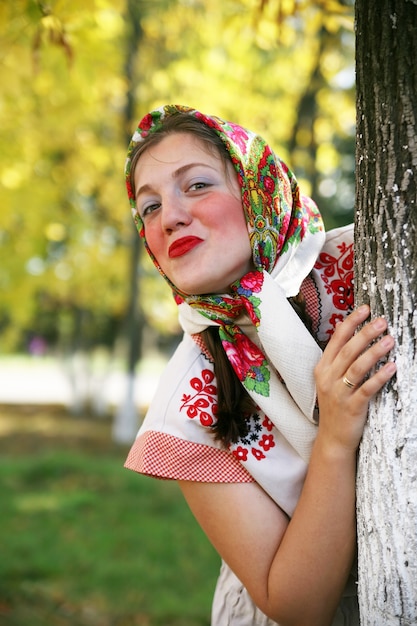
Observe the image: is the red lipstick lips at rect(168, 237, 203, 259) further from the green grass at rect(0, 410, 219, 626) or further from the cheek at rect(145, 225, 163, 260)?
the green grass at rect(0, 410, 219, 626)

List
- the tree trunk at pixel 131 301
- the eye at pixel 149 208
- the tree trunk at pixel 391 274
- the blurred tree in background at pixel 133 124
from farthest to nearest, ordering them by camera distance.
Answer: the tree trunk at pixel 131 301, the blurred tree in background at pixel 133 124, the eye at pixel 149 208, the tree trunk at pixel 391 274

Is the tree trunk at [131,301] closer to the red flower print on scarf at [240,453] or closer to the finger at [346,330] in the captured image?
the red flower print on scarf at [240,453]

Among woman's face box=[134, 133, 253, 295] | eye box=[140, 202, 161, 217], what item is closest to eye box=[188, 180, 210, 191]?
woman's face box=[134, 133, 253, 295]

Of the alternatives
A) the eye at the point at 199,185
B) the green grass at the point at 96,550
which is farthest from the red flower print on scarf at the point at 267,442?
the green grass at the point at 96,550

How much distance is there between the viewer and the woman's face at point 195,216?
68.4 inches

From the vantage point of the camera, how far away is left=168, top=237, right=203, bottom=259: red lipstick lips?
5.70 feet

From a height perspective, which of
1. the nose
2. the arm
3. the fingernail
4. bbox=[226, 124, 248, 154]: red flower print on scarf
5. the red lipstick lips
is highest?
bbox=[226, 124, 248, 154]: red flower print on scarf

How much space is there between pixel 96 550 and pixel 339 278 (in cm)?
490

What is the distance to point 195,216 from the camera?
5.74 ft

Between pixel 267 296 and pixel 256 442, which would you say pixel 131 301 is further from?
pixel 267 296

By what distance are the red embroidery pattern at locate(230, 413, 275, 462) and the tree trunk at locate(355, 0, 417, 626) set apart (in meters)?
0.41

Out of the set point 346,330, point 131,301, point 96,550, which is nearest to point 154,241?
point 346,330

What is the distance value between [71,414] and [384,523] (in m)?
14.4

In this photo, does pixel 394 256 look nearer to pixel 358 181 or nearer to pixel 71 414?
pixel 358 181
